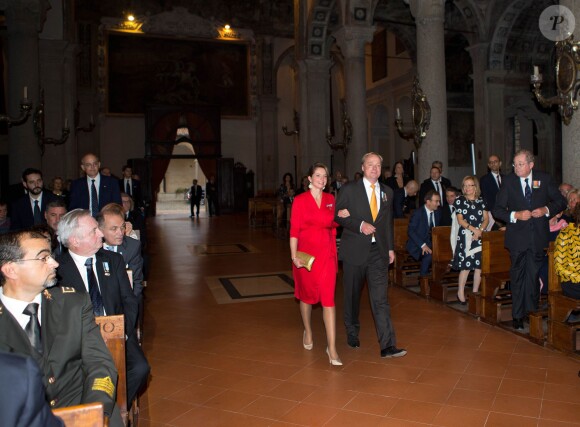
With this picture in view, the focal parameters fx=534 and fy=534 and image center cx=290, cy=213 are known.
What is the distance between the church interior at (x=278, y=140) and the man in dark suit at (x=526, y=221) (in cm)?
52

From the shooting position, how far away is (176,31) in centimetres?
2545

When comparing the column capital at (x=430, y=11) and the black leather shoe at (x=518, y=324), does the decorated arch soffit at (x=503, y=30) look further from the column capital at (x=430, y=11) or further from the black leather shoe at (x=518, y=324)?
the black leather shoe at (x=518, y=324)

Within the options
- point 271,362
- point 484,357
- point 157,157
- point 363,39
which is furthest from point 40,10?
point 157,157

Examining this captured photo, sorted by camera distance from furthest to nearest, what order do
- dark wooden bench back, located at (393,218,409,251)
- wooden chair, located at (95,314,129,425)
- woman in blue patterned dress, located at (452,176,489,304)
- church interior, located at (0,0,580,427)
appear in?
dark wooden bench back, located at (393,218,409,251) < woman in blue patterned dress, located at (452,176,489,304) < church interior, located at (0,0,580,427) < wooden chair, located at (95,314,129,425)

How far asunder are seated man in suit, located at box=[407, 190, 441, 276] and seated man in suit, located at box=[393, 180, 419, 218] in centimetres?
227

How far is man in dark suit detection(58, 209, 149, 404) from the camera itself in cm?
331

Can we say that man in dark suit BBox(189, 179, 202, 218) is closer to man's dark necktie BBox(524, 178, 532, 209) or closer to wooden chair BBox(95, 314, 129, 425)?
man's dark necktie BBox(524, 178, 532, 209)

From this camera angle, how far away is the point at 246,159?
2708 cm

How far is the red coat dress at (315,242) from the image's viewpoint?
4.98 meters

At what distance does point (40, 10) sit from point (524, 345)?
1137 cm

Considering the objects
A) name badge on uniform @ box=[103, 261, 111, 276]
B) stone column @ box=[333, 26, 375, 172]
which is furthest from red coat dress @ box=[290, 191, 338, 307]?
stone column @ box=[333, 26, 375, 172]

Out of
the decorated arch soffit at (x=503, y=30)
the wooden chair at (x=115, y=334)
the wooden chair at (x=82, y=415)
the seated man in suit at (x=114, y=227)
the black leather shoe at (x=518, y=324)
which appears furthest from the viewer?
the decorated arch soffit at (x=503, y=30)

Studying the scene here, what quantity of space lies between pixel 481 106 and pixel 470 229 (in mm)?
11936

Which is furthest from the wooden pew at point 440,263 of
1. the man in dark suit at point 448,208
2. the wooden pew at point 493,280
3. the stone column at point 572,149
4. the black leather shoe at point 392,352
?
the black leather shoe at point 392,352
